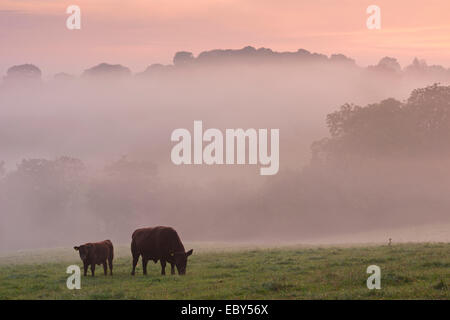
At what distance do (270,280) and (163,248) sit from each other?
664 centimetres

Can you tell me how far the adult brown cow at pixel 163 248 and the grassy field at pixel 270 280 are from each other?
27.3 inches

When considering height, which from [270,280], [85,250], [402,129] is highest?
[402,129]

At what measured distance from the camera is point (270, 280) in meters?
24.0

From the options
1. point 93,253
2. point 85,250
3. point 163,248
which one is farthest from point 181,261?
point 85,250

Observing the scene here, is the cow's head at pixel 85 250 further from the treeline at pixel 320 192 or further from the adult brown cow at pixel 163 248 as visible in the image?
the treeline at pixel 320 192

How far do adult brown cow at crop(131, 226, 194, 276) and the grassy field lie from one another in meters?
0.69

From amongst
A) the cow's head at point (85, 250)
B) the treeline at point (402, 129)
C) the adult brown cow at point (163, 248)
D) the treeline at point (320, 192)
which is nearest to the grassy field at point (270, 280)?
the adult brown cow at point (163, 248)

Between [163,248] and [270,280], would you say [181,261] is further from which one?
[270,280]

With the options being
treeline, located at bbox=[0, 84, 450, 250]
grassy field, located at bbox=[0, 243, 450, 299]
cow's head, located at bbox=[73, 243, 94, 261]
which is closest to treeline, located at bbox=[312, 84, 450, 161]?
treeline, located at bbox=[0, 84, 450, 250]

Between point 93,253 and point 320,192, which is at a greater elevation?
point 320,192

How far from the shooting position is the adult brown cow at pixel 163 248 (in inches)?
1117

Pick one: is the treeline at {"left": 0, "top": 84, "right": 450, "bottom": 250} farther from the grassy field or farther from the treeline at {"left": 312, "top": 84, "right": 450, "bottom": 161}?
the grassy field
